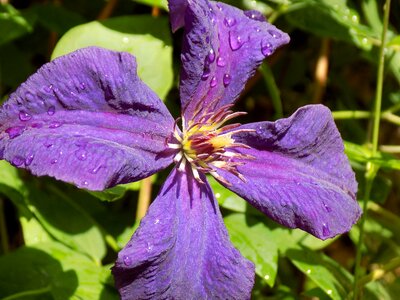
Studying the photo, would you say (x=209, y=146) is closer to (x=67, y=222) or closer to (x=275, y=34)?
(x=275, y=34)

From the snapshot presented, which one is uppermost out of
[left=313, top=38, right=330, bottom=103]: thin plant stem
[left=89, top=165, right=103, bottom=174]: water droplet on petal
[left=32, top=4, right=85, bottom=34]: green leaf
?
[left=89, top=165, right=103, bottom=174]: water droplet on petal

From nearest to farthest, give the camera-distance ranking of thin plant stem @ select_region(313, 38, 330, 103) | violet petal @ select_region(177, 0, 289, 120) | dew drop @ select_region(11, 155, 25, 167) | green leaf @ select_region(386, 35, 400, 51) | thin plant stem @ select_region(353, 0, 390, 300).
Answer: dew drop @ select_region(11, 155, 25, 167) < violet petal @ select_region(177, 0, 289, 120) < thin plant stem @ select_region(353, 0, 390, 300) < green leaf @ select_region(386, 35, 400, 51) < thin plant stem @ select_region(313, 38, 330, 103)

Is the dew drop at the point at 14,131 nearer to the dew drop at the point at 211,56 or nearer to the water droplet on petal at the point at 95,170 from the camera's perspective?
the water droplet on petal at the point at 95,170

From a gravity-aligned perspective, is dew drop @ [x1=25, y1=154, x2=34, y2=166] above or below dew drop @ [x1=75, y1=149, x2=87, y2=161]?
above

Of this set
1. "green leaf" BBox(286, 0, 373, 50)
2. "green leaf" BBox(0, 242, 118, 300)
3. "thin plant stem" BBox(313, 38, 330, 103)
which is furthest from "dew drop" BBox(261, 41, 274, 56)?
"thin plant stem" BBox(313, 38, 330, 103)

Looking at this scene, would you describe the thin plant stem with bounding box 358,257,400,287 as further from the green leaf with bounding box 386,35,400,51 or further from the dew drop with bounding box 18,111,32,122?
the dew drop with bounding box 18,111,32,122

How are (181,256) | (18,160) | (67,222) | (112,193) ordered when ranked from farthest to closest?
1. (67,222)
2. (112,193)
3. (181,256)
4. (18,160)

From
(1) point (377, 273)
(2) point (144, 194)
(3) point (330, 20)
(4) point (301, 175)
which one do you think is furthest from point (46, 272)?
(3) point (330, 20)

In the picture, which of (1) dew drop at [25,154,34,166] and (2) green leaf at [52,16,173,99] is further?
(2) green leaf at [52,16,173,99]
